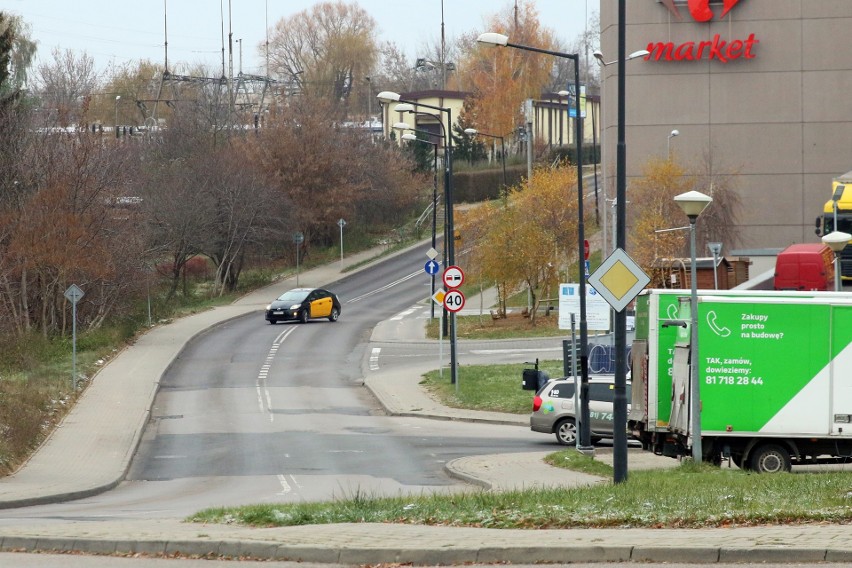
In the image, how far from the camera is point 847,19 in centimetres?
6141

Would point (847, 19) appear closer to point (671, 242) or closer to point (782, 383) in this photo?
point (671, 242)

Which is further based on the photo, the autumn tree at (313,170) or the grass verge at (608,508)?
the autumn tree at (313,170)

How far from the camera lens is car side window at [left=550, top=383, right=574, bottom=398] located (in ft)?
84.2

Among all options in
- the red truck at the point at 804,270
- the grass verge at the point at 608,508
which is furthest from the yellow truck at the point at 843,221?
the grass verge at the point at 608,508

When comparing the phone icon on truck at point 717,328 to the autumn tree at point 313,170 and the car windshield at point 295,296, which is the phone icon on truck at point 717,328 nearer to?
the car windshield at point 295,296

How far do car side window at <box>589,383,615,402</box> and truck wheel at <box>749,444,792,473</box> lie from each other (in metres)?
6.76

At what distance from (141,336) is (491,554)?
3882 cm

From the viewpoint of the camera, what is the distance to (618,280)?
51.2 feet

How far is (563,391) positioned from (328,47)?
104 metres

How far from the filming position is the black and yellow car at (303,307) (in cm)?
5188

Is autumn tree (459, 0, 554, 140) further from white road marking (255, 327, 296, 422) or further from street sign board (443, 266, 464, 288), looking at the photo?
street sign board (443, 266, 464, 288)

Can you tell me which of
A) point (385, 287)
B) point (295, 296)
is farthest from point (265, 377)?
point (385, 287)

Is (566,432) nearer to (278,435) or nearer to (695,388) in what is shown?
(278,435)

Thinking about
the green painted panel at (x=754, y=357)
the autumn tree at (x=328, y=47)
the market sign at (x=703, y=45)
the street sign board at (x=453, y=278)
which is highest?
the autumn tree at (x=328, y=47)
